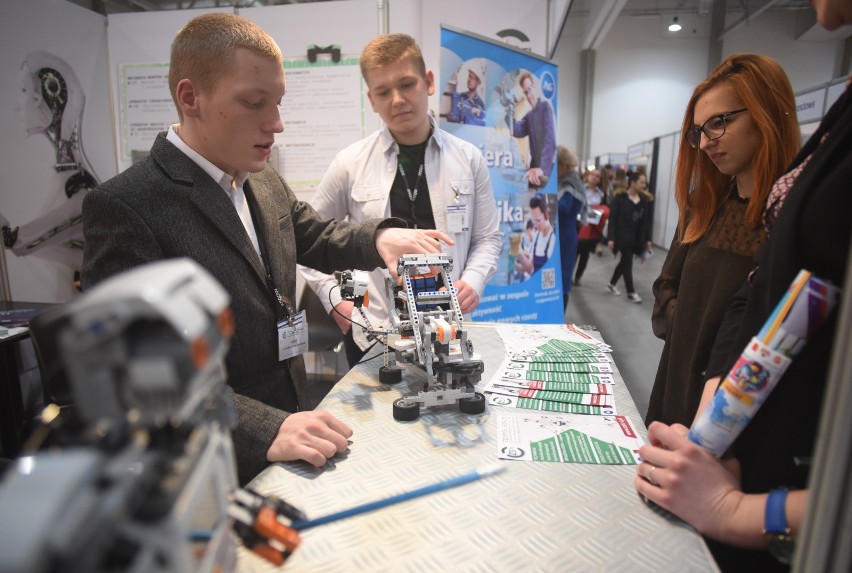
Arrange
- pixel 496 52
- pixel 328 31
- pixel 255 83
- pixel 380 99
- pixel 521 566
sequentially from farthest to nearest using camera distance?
pixel 328 31 < pixel 496 52 < pixel 380 99 < pixel 255 83 < pixel 521 566

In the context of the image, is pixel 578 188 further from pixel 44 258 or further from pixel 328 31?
pixel 44 258

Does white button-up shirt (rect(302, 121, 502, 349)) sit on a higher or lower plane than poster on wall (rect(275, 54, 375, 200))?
lower

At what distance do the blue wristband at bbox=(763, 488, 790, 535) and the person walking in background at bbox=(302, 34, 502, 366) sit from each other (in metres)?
1.64

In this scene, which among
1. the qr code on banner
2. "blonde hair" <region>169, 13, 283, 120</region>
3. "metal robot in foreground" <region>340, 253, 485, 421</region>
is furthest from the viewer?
the qr code on banner

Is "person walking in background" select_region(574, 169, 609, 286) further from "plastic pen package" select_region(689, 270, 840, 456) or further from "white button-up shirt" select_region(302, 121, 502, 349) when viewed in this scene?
"plastic pen package" select_region(689, 270, 840, 456)

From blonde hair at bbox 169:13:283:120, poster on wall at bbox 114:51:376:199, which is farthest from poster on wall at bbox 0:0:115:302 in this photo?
blonde hair at bbox 169:13:283:120

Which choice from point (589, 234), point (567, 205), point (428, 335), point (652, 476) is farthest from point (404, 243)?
point (589, 234)

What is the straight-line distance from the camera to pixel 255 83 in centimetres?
137

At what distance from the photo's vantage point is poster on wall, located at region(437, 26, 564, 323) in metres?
3.37

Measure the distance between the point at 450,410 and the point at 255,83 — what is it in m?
1.16

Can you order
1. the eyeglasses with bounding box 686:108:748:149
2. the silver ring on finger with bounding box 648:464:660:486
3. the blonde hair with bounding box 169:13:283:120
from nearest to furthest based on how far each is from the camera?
the silver ring on finger with bounding box 648:464:660:486
the blonde hair with bounding box 169:13:283:120
the eyeglasses with bounding box 686:108:748:149

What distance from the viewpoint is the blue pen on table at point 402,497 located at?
0.94m

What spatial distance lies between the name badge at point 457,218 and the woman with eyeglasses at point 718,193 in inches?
43.2

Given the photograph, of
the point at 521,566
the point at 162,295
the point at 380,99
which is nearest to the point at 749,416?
the point at 521,566
